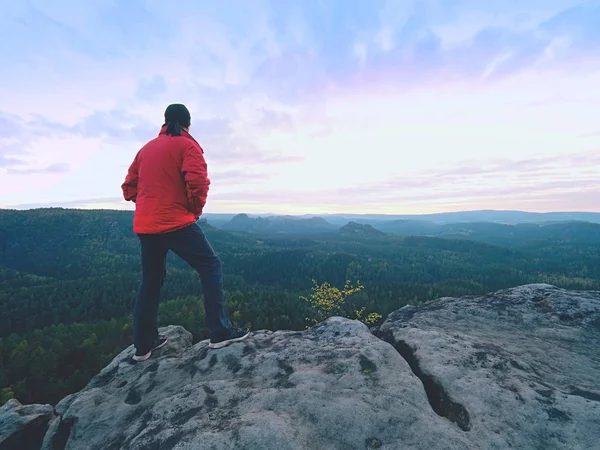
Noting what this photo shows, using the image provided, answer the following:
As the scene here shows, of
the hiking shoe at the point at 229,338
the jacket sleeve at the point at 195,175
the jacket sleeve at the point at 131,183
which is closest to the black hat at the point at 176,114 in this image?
the jacket sleeve at the point at 195,175

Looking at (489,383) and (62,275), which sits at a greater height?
(489,383)

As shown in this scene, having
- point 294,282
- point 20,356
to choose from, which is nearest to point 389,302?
point 294,282

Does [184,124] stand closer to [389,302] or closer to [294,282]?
[389,302]

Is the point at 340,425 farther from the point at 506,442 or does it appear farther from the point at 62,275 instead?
the point at 62,275

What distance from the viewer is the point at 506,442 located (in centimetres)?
482

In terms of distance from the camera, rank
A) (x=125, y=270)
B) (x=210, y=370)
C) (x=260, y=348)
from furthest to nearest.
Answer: (x=125, y=270) → (x=260, y=348) → (x=210, y=370)

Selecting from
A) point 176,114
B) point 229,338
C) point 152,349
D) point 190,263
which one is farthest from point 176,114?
point 152,349

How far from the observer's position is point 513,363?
22.1 ft

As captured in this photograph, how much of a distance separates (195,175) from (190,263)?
2263 mm

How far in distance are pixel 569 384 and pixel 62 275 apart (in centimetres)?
22830

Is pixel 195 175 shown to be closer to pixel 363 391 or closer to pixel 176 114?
pixel 176 114

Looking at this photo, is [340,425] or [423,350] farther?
[423,350]

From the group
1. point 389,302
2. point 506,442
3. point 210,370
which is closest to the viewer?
point 506,442

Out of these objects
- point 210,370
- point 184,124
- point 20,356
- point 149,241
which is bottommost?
point 20,356
